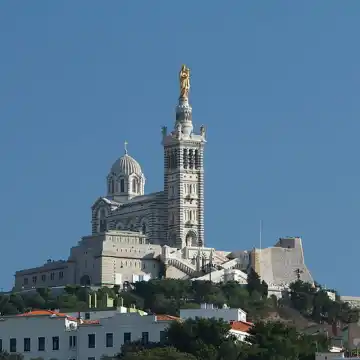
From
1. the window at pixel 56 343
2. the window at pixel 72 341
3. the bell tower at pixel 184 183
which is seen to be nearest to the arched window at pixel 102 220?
the bell tower at pixel 184 183

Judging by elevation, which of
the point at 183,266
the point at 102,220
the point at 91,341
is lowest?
the point at 91,341

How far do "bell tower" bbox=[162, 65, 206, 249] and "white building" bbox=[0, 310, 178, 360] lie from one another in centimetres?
8614

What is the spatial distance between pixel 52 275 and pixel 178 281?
14.2 metres

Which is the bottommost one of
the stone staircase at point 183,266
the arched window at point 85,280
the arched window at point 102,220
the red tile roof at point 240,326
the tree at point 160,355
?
the tree at point 160,355

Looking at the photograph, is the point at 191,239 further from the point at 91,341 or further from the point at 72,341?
the point at 91,341

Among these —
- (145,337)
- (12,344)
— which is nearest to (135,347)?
(145,337)

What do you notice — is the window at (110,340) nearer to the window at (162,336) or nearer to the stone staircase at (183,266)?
the window at (162,336)

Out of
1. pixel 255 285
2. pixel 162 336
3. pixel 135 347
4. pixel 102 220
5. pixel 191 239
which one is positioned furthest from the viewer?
pixel 102 220

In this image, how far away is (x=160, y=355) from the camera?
96562 millimetres

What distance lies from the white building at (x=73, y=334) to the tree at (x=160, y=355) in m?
4.40

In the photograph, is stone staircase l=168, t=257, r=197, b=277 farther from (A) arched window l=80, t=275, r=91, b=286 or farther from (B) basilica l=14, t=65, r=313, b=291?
(A) arched window l=80, t=275, r=91, b=286

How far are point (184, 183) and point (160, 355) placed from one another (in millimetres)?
98509

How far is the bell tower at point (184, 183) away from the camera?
192500 mm

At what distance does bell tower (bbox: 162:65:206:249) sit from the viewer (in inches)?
7579
